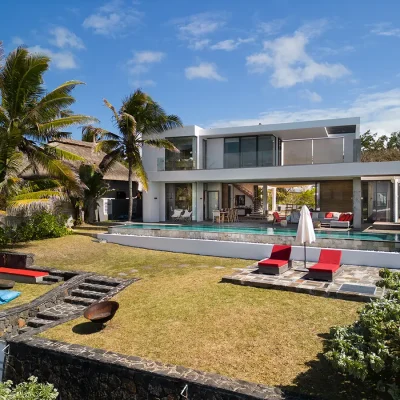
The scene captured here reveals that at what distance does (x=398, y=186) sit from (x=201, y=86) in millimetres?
18064

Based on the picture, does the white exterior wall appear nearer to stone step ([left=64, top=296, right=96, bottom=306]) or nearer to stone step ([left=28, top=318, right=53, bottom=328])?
stone step ([left=64, top=296, right=96, bottom=306])

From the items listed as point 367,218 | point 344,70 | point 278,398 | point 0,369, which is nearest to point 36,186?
point 0,369

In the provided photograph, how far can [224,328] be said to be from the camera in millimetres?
8164

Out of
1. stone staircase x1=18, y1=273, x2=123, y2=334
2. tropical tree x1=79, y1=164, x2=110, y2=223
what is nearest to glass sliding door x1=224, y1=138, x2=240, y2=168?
tropical tree x1=79, y1=164, x2=110, y2=223

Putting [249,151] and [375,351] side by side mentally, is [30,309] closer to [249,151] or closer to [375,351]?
[375,351]

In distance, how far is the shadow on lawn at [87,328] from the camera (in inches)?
337

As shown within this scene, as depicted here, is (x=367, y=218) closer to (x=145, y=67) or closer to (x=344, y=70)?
(x=344, y=70)

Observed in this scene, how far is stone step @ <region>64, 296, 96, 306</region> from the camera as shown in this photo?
35.7 ft

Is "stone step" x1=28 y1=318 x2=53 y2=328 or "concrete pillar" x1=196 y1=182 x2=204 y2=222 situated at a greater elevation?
"concrete pillar" x1=196 y1=182 x2=204 y2=222

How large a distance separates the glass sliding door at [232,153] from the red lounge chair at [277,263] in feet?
34.5

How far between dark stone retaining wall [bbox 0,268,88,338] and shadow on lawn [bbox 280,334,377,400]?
265 inches

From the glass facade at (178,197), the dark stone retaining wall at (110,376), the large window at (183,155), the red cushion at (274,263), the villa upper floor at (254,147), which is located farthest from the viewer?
the glass facade at (178,197)

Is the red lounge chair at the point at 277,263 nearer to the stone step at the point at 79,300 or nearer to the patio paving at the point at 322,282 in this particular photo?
the patio paving at the point at 322,282

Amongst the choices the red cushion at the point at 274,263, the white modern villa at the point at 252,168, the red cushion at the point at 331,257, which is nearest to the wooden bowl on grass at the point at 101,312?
the red cushion at the point at 274,263
